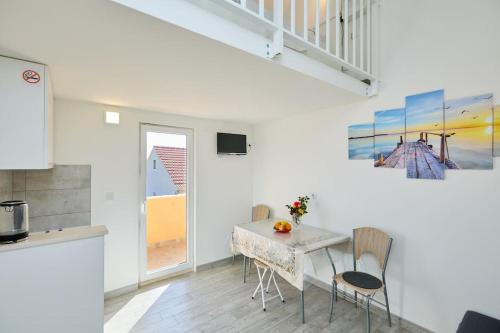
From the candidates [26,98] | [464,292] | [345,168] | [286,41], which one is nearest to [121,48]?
[26,98]

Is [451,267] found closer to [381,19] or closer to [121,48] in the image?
[381,19]

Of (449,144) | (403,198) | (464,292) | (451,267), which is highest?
(449,144)

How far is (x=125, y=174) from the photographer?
296 cm

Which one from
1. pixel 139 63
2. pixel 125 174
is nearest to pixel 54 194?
pixel 125 174

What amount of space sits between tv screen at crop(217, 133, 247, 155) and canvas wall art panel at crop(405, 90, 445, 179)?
238cm

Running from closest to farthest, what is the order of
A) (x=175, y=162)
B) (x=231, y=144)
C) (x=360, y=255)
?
(x=360, y=255) → (x=175, y=162) → (x=231, y=144)

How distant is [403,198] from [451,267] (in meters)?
0.66

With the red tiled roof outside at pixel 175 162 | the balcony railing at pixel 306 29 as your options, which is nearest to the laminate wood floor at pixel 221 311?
the red tiled roof outside at pixel 175 162

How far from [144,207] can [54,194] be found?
0.95 m

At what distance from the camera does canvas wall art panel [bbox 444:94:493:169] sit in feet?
5.99

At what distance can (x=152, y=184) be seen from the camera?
10.5 feet

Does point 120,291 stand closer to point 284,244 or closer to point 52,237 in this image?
point 52,237

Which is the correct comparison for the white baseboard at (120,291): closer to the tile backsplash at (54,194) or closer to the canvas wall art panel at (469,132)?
the tile backsplash at (54,194)

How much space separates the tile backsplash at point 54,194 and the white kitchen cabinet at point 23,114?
2.61ft
